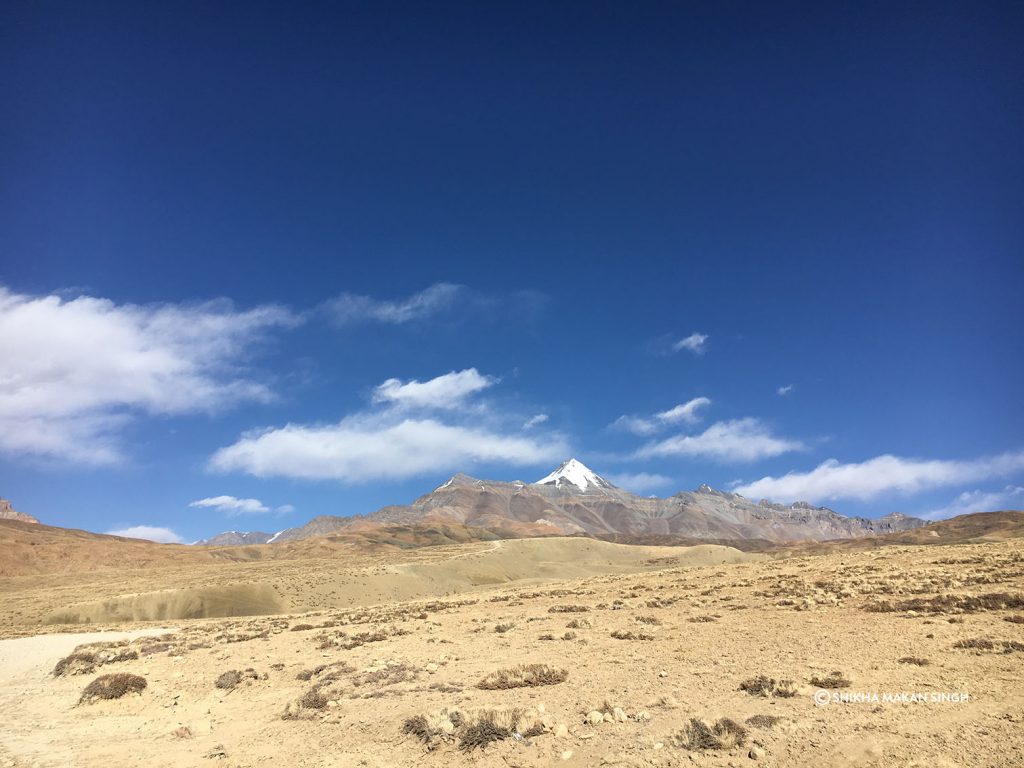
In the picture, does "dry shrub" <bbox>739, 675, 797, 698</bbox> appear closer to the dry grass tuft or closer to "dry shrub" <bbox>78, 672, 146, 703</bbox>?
"dry shrub" <bbox>78, 672, 146, 703</bbox>

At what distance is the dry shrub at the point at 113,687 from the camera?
1695 cm

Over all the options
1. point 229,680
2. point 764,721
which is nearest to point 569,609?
point 229,680

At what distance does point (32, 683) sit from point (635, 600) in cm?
2762

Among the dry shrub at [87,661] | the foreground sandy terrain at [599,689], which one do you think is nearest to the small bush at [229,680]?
the foreground sandy terrain at [599,689]

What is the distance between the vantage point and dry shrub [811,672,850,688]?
1171cm

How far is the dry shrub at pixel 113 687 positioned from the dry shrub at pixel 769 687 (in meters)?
17.4

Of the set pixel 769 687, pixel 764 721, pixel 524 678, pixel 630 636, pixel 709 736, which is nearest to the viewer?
pixel 709 736

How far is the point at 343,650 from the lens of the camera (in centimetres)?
2328

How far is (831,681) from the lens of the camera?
38.9 ft

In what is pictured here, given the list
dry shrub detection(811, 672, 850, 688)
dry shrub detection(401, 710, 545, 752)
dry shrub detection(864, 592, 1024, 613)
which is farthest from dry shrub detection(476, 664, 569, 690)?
dry shrub detection(864, 592, 1024, 613)

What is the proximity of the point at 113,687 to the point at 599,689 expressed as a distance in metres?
14.6

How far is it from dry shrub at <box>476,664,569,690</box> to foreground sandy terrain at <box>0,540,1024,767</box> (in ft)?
0.57

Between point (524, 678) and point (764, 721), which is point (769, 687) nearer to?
point (764, 721)

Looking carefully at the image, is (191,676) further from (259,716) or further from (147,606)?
(147,606)
